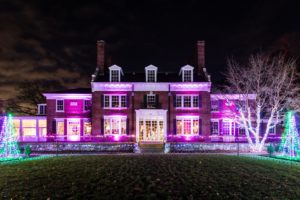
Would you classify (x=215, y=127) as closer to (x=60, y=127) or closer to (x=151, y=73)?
(x=151, y=73)

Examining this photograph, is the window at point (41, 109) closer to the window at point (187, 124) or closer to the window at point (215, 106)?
the window at point (187, 124)

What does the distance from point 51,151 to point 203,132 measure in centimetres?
1686

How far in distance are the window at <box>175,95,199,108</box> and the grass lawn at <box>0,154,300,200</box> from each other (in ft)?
58.4

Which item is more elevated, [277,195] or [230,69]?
[230,69]

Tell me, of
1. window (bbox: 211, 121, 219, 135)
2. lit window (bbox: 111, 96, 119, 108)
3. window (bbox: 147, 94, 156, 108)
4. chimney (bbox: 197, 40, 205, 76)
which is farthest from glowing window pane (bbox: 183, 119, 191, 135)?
lit window (bbox: 111, 96, 119, 108)

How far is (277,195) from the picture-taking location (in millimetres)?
9320

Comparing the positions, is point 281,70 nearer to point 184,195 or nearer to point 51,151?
point 184,195

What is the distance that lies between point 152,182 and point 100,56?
2672cm

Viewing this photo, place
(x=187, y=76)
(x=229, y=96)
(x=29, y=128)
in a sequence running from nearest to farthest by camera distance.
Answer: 1. (x=187, y=76)
2. (x=229, y=96)
3. (x=29, y=128)

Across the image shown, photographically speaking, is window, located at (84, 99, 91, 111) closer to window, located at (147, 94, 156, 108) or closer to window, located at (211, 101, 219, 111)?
window, located at (147, 94, 156, 108)

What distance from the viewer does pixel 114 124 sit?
32.6 metres

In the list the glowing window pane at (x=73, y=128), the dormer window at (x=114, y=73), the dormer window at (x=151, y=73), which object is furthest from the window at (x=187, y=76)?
the glowing window pane at (x=73, y=128)

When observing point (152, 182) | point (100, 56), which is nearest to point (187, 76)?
point (100, 56)

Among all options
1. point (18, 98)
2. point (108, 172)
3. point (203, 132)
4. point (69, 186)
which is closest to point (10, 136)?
point (108, 172)
